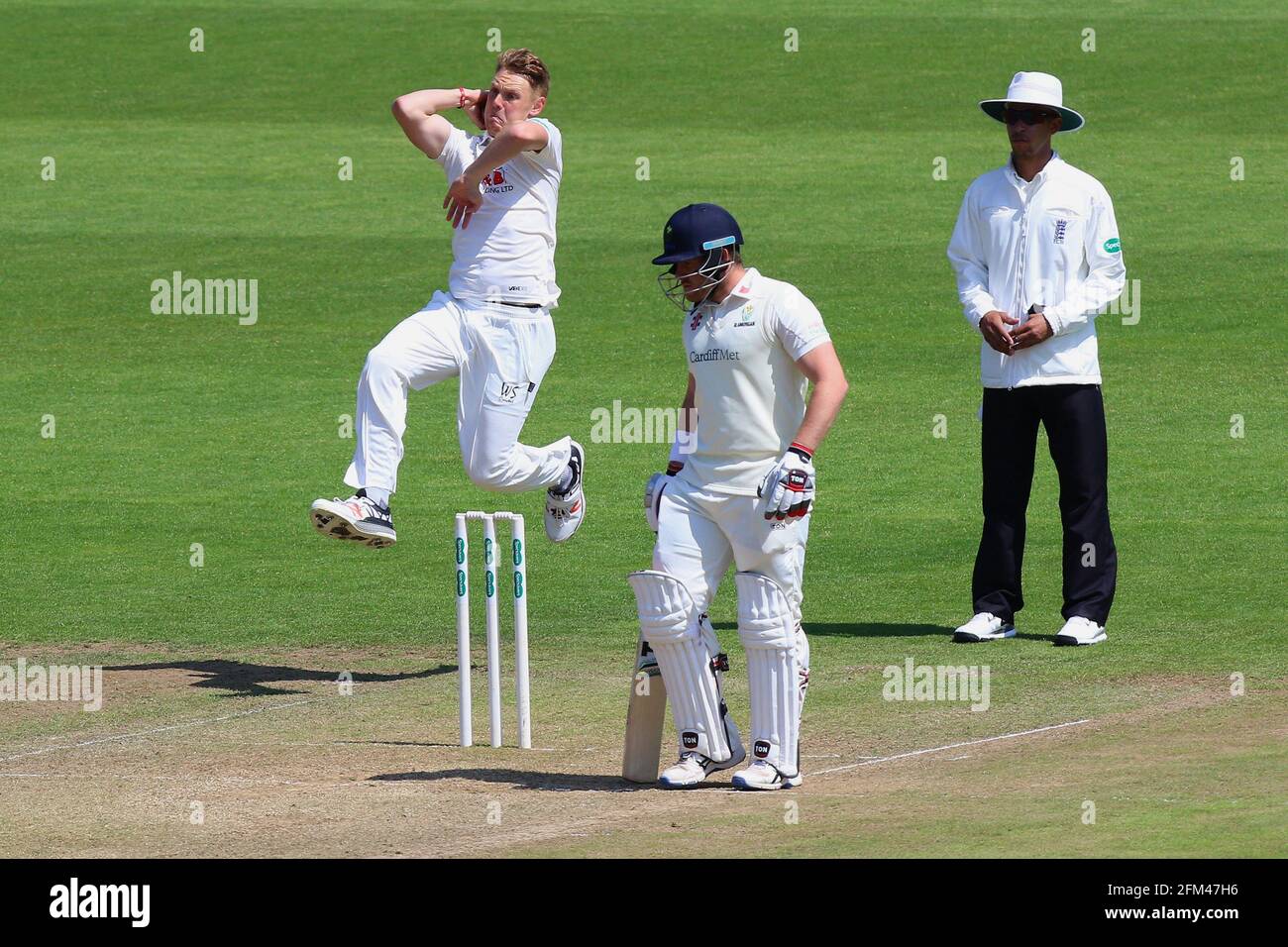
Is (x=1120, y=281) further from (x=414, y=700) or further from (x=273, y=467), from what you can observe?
(x=273, y=467)

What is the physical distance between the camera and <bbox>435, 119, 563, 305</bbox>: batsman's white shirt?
1051cm

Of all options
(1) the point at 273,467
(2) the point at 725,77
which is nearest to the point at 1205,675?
(1) the point at 273,467

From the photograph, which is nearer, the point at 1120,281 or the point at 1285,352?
the point at 1120,281

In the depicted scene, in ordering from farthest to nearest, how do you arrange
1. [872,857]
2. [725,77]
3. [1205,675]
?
1. [725,77]
2. [1205,675]
3. [872,857]

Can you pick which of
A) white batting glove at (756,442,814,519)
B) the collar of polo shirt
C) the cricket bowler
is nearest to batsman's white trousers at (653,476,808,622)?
white batting glove at (756,442,814,519)

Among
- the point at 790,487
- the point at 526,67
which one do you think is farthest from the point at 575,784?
the point at 526,67

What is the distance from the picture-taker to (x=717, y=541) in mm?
7840

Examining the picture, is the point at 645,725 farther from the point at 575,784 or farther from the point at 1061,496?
the point at 1061,496

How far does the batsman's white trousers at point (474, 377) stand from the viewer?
33.1 feet

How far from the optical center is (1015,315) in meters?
10.6

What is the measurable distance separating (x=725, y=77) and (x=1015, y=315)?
21678 mm

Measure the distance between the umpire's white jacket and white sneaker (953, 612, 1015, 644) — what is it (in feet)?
3.60

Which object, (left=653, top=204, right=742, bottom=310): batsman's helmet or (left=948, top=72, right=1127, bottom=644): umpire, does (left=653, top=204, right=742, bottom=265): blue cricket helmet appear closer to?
(left=653, top=204, right=742, bottom=310): batsman's helmet

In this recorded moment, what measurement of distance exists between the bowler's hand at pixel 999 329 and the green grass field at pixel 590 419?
1377mm
